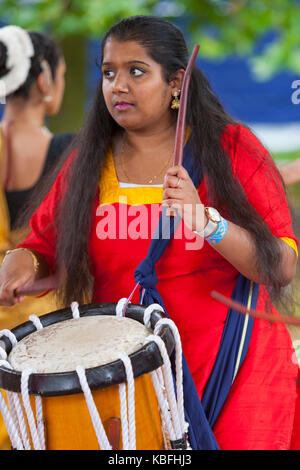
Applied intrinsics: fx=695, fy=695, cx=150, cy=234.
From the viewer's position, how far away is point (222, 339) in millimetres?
2172

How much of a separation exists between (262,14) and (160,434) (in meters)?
4.74

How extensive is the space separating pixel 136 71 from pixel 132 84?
5cm

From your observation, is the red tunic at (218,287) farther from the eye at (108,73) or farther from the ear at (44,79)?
the ear at (44,79)

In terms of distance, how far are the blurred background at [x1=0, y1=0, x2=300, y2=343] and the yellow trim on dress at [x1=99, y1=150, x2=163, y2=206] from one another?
3.51 metres

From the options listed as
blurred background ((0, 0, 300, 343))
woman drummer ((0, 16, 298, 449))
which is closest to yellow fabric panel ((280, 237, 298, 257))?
woman drummer ((0, 16, 298, 449))

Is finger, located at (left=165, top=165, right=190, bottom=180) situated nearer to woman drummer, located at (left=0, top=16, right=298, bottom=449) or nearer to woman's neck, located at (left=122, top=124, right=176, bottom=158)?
woman drummer, located at (left=0, top=16, right=298, bottom=449)

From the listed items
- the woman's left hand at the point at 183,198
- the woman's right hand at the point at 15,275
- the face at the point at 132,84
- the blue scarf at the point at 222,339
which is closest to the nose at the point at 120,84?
the face at the point at 132,84

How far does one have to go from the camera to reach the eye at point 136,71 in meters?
2.15

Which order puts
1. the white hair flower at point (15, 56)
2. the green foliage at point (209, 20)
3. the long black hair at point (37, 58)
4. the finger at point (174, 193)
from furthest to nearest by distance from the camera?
the green foliage at point (209, 20) → the long black hair at point (37, 58) → the white hair flower at point (15, 56) → the finger at point (174, 193)

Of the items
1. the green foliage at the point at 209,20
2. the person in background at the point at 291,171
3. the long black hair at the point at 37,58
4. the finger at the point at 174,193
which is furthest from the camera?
the green foliage at the point at 209,20

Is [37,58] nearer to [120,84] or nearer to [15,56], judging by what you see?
[15,56]

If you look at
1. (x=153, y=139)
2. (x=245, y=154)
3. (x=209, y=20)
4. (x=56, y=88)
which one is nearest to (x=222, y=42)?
(x=209, y=20)

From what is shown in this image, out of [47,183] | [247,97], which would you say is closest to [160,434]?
[47,183]

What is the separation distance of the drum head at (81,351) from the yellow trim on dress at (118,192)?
1.33 feet
